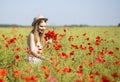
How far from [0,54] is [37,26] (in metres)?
0.85

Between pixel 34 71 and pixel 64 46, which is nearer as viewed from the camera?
pixel 34 71

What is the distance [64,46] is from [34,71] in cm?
416

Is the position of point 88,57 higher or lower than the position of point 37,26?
lower

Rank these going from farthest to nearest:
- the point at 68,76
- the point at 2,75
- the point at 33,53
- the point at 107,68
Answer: the point at 33,53
the point at 107,68
the point at 68,76
the point at 2,75

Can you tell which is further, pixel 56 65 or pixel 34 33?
pixel 34 33

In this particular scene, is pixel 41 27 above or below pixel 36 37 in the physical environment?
above

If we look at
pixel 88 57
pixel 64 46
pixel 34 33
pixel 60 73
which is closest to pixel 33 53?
pixel 34 33

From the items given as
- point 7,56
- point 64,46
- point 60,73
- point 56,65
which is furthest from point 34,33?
point 64,46

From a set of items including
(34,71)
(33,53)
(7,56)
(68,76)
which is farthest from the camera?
(33,53)

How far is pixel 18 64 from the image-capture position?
14.3 ft

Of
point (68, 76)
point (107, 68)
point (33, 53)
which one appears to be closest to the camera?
point (68, 76)

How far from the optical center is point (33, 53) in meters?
4.82

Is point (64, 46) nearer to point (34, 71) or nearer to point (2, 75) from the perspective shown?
point (34, 71)

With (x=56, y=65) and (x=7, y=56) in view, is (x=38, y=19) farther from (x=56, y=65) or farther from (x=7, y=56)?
(x=56, y=65)
